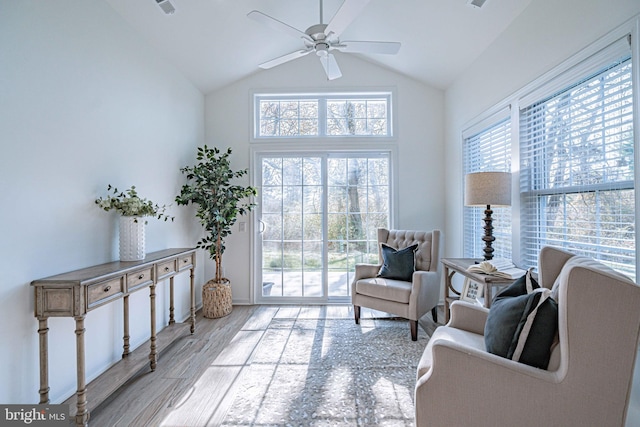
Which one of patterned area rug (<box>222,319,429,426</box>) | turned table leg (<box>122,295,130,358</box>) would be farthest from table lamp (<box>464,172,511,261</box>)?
turned table leg (<box>122,295,130,358</box>)

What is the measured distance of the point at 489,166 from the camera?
3031mm

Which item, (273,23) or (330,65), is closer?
(273,23)

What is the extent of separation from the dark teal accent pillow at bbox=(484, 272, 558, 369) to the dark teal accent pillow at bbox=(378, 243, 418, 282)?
1686mm

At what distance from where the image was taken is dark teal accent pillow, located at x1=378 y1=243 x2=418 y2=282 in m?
3.11

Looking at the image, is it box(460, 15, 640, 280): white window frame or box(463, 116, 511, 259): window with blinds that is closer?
box(460, 15, 640, 280): white window frame

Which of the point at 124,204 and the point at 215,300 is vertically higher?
the point at 124,204

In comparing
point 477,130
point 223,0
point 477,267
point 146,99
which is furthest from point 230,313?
point 477,130

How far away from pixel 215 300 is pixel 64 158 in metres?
2.13

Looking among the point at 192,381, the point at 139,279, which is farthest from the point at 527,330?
the point at 139,279

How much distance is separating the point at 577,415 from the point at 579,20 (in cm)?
215

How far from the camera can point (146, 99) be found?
2764 millimetres

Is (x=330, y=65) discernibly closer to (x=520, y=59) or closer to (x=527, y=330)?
(x=520, y=59)

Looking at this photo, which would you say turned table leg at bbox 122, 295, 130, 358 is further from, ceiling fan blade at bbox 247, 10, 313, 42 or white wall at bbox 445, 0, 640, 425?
white wall at bbox 445, 0, 640, 425

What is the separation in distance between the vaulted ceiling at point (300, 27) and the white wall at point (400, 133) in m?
0.23
